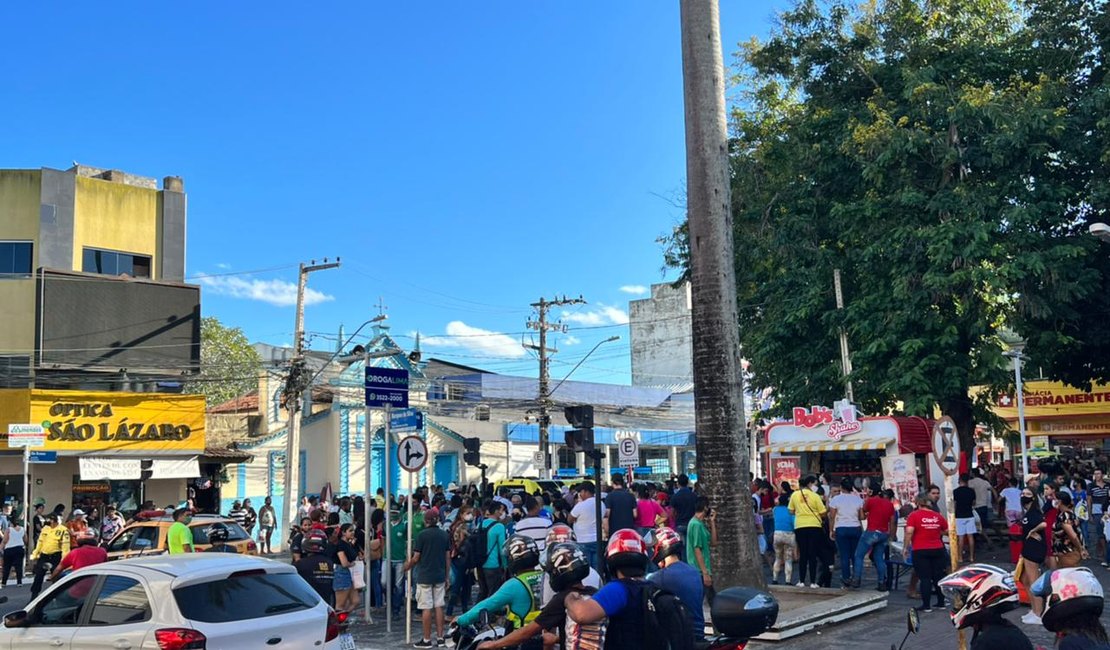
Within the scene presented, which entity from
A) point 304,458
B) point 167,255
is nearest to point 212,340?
point 304,458

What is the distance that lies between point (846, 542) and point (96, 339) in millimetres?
22571

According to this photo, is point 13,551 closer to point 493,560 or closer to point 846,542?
point 493,560

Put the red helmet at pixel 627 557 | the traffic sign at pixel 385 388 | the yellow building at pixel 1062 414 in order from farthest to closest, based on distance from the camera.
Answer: the yellow building at pixel 1062 414
the traffic sign at pixel 385 388
the red helmet at pixel 627 557

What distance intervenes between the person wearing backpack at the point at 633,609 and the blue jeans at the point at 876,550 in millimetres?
11532

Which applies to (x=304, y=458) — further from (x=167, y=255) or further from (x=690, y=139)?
(x=690, y=139)

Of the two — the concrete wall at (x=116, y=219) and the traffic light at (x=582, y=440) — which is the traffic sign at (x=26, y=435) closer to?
the concrete wall at (x=116, y=219)

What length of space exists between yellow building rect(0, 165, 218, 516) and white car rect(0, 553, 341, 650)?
67.3ft

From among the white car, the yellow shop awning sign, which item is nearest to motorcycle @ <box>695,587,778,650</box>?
the white car

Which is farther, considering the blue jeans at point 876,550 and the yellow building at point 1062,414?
the yellow building at point 1062,414

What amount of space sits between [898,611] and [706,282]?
17.3ft

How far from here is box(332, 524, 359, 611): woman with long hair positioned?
12.7m

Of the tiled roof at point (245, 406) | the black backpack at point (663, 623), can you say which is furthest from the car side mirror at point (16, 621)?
the tiled roof at point (245, 406)

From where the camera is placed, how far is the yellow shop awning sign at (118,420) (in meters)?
27.0

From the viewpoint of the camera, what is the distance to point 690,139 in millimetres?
12977
